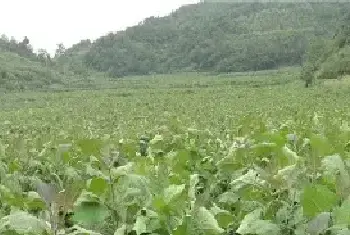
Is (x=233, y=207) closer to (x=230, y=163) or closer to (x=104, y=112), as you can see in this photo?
(x=230, y=163)

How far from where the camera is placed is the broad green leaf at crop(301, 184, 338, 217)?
132 centimetres

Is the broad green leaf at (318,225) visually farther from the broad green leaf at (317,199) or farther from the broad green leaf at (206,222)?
the broad green leaf at (206,222)

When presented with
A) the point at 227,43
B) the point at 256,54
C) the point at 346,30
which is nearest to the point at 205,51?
the point at 227,43

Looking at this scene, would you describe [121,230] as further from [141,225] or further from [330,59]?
[330,59]

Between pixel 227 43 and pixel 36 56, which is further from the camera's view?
pixel 227 43

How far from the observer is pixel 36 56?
8881 cm

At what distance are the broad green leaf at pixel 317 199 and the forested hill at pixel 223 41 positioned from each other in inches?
3346

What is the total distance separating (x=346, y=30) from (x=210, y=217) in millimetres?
47109

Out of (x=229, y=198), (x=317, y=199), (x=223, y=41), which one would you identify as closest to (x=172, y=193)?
(x=317, y=199)

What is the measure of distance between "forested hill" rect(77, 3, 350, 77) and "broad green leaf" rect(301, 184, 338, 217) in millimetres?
84984

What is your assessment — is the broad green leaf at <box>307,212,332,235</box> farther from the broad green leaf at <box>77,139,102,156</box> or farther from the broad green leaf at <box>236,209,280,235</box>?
the broad green leaf at <box>77,139,102,156</box>

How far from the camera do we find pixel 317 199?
4.33 feet

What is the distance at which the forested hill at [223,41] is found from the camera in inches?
3469

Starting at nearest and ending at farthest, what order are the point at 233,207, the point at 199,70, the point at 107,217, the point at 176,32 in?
1. the point at 107,217
2. the point at 233,207
3. the point at 199,70
4. the point at 176,32
